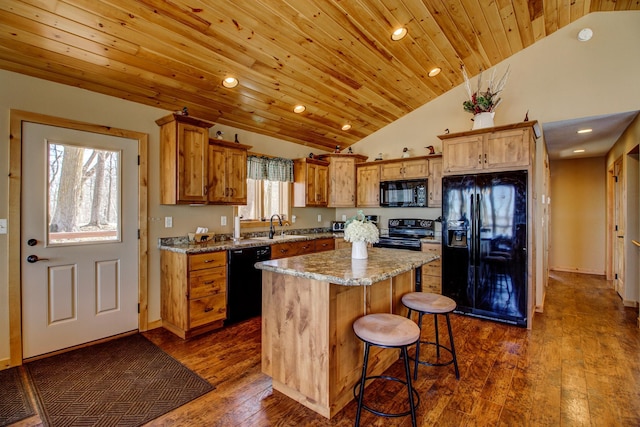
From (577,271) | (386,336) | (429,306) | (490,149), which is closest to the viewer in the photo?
(386,336)

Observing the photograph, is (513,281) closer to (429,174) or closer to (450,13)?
(429,174)

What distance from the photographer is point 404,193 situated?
15.9 ft

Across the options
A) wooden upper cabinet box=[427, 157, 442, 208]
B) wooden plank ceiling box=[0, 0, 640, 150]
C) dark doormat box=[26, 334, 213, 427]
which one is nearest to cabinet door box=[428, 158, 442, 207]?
wooden upper cabinet box=[427, 157, 442, 208]

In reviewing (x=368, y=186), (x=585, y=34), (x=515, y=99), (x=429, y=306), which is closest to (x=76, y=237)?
(x=429, y=306)

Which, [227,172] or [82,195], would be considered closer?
[82,195]

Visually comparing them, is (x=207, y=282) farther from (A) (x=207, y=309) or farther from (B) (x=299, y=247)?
(B) (x=299, y=247)

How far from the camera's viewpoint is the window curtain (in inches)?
174

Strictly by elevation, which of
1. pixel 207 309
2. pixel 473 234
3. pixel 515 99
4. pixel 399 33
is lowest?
pixel 207 309

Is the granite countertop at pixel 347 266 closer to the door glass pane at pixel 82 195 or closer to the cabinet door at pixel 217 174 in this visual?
the cabinet door at pixel 217 174

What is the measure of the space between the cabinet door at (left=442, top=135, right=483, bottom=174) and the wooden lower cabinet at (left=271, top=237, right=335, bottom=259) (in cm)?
206

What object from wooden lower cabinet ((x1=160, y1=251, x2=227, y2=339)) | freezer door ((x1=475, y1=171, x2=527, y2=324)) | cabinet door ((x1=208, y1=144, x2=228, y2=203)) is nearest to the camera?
wooden lower cabinet ((x1=160, y1=251, x2=227, y2=339))

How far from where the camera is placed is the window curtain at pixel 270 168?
442 cm

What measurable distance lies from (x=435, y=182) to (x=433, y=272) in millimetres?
1331

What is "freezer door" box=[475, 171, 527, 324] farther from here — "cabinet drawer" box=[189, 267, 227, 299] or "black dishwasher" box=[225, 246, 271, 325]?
"cabinet drawer" box=[189, 267, 227, 299]
